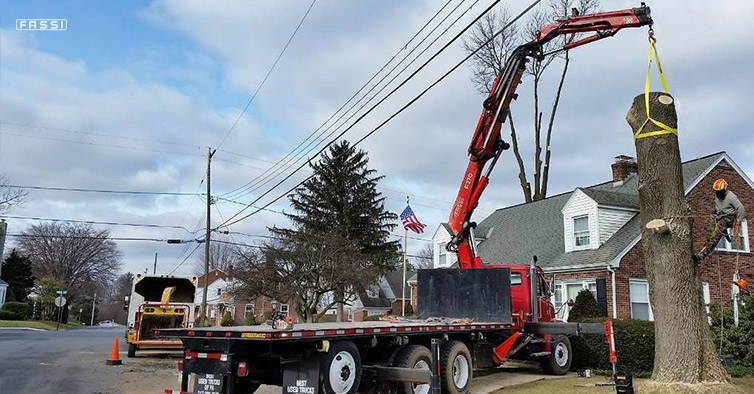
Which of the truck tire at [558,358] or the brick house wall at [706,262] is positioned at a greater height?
the brick house wall at [706,262]

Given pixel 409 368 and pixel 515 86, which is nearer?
pixel 409 368

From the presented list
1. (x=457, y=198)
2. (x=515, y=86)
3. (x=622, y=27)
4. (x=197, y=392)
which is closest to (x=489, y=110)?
(x=515, y=86)

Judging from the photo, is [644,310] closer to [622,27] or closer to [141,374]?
[622,27]

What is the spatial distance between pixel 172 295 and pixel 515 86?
13.9 meters

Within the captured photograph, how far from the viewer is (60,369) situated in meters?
14.2

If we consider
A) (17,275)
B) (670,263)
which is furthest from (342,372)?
(17,275)

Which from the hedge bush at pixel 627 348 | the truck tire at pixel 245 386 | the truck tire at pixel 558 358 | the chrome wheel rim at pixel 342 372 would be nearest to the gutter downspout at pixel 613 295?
the hedge bush at pixel 627 348

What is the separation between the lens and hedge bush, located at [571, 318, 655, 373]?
1496 centimetres

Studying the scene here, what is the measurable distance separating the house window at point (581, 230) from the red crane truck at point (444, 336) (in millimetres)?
7855

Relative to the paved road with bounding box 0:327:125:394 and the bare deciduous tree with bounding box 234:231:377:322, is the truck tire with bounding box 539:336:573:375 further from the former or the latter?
the bare deciduous tree with bounding box 234:231:377:322

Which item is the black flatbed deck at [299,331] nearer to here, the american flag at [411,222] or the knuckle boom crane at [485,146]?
the knuckle boom crane at [485,146]

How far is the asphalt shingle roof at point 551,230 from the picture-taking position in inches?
827

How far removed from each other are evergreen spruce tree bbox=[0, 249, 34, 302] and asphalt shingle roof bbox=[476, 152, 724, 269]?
59.5 m

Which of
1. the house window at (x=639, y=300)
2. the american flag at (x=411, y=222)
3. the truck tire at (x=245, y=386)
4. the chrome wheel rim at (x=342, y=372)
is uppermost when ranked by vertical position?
the american flag at (x=411, y=222)
